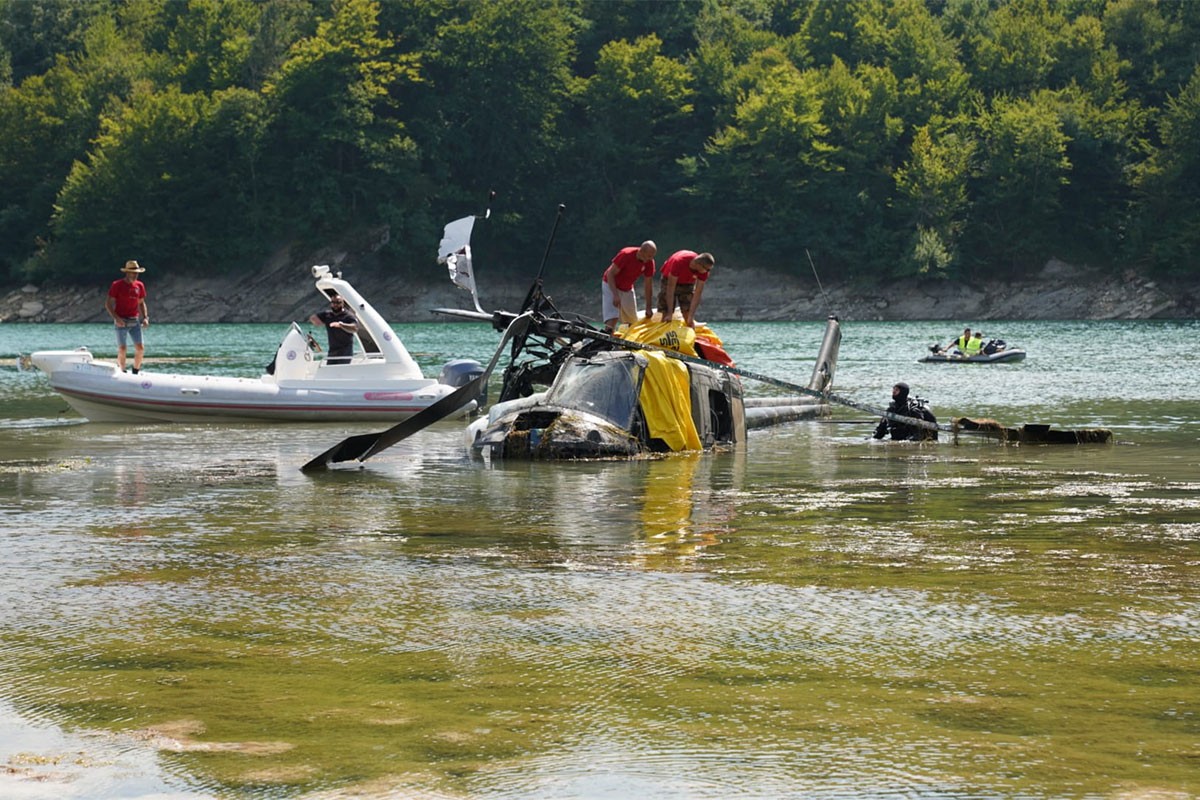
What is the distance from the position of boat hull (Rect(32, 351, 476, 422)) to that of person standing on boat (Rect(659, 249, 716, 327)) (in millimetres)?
5546

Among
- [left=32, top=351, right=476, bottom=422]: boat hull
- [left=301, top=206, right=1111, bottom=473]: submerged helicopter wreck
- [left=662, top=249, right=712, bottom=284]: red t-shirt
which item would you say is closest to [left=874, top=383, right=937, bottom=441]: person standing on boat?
[left=301, top=206, right=1111, bottom=473]: submerged helicopter wreck

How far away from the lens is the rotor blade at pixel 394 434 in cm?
1844

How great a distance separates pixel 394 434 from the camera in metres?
19.2

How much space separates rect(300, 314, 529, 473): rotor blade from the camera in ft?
60.5

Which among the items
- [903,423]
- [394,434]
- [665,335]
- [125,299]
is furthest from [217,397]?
[903,423]

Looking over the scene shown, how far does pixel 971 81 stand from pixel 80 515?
111 meters

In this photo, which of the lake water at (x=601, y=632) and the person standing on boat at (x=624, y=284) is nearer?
the lake water at (x=601, y=632)

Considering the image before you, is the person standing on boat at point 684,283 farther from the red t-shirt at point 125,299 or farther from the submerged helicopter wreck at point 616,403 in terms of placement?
the red t-shirt at point 125,299

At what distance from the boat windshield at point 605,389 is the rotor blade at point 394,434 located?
98 cm

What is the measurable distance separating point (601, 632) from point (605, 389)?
10.6 meters

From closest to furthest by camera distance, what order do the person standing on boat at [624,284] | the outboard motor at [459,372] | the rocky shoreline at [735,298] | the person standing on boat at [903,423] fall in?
the person standing on boat at [624,284] → the person standing on boat at [903,423] → the outboard motor at [459,372] → the rocky shoreline at [735,298]

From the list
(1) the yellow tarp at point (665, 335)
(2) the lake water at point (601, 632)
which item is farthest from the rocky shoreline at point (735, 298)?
(2) the lake water at point (601, 632)

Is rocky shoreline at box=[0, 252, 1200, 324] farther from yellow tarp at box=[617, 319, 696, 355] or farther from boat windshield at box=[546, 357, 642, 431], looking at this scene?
boat windshield at box=[546, 357, 642, 431]

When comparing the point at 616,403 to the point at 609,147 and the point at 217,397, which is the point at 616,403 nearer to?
the point at 217,397
